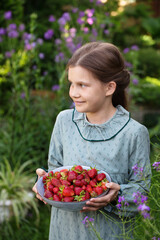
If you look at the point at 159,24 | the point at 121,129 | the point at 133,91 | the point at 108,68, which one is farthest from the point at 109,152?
the point at 159,24

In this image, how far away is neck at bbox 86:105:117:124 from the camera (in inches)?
63.1

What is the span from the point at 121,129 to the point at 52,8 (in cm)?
761

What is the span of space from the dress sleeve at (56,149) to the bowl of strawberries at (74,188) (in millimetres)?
250

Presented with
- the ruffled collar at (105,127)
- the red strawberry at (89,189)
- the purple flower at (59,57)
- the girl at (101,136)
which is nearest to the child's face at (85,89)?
the girl at (101,136)

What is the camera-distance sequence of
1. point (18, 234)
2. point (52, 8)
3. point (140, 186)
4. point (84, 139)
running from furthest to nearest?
1. point (52, 8)
2. point (18, 234)
3. point (84, 139)
4. point (140, 186)

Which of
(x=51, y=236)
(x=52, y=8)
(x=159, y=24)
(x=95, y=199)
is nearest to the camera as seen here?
(x=95, y=199)

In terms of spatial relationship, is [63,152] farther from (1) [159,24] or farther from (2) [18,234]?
(1) [159,24]

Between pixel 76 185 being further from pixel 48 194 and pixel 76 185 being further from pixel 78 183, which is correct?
pixel 48 194

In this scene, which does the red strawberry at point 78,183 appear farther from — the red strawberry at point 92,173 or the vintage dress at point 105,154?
the vintage dress at point 105,154

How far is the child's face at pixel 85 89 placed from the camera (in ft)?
4.81

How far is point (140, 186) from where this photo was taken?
1.49 m

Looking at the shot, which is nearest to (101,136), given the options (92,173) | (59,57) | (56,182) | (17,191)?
(92,173)

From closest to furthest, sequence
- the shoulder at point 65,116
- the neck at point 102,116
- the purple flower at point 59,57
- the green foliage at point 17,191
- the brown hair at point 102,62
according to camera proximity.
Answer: the brown hair at point 102,62 → the neck at point 102,116 → the shoulder at point 65,116 → the green foliage at point 17,191 → the purple flower at point 59,57

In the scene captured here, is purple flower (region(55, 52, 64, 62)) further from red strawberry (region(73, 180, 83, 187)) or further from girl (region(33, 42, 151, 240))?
red strawberry (region(73, 180, 83, 187))
